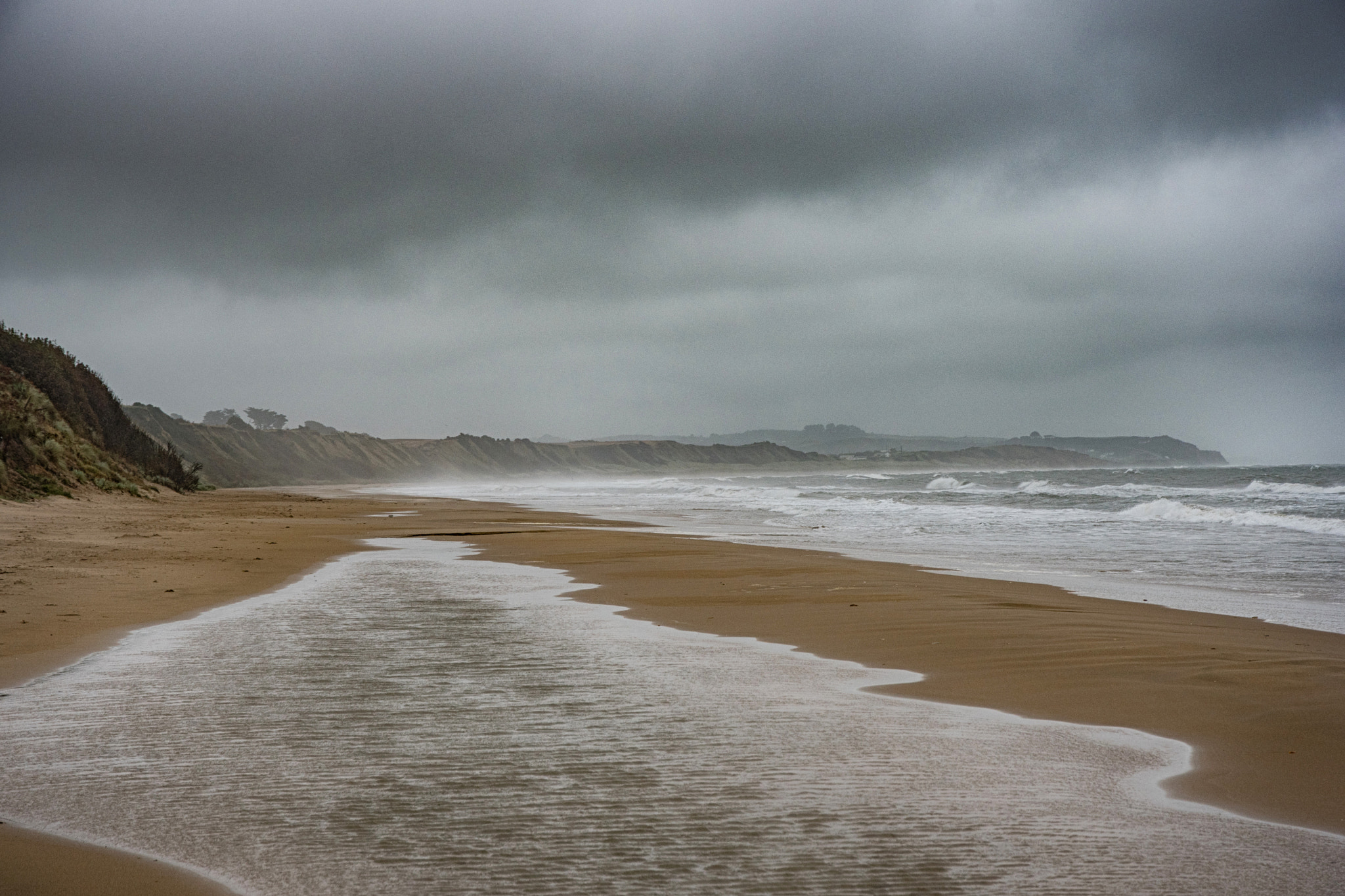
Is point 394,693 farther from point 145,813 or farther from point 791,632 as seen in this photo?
point 791,632

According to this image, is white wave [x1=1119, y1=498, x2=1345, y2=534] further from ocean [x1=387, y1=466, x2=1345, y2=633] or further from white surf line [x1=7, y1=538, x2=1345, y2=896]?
white surf line [x1=7, y1=538, x2=1345, y2=896]

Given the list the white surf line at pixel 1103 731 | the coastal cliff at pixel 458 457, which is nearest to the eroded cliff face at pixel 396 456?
the coastal cliff at pixel 458 457

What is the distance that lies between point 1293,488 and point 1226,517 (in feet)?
74.3

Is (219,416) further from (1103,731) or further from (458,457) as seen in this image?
(1103,731)

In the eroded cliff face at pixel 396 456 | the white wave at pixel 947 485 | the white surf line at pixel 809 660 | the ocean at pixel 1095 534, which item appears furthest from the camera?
the eroded cliff face at pixel 396 456

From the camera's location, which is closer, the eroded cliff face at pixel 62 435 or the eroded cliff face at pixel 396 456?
the eroded cliff face at pixel 62 435

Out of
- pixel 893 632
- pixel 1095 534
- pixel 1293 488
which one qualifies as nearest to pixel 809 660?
pixel 893 632

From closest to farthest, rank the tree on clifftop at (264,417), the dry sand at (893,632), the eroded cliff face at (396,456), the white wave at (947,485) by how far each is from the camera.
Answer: the dry sand at (893,632) → the white wave at (947,485) → the eroded cliff face at (396,456) → the tree on clifftop at (264,417)

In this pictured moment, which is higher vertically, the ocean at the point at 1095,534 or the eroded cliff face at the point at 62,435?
the eroded cliff face at the point at 62,435

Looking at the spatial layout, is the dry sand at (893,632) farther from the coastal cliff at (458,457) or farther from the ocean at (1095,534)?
the coastal cliff at (458,457)

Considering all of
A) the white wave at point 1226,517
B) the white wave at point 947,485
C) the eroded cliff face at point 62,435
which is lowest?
the white wave at point 1226,517

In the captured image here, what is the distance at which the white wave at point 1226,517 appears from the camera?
722 inches

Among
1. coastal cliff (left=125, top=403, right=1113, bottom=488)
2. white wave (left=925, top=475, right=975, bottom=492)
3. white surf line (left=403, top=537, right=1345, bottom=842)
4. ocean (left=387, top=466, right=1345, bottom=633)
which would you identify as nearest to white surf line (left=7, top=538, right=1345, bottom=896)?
white surf line (left=403, top=537, right=1345, bottom=842)

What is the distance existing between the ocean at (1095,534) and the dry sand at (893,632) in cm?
129
